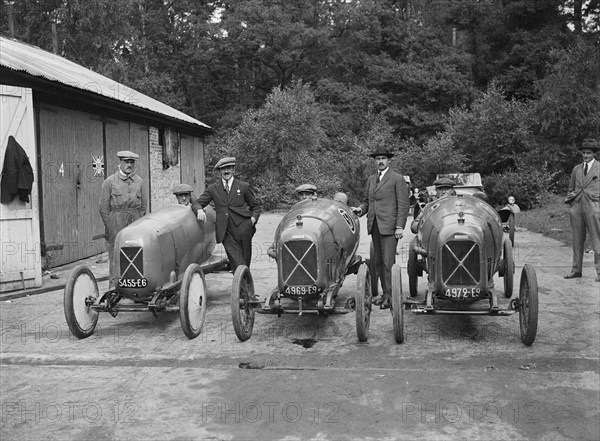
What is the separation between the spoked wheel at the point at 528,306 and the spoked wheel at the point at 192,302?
3.31 m

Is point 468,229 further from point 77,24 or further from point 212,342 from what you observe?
point 77,24

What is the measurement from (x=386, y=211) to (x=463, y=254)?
1.56 metres

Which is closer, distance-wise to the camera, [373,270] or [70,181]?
[373,270]

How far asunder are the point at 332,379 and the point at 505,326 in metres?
2.59

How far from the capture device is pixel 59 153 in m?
11.6

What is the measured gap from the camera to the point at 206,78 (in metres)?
44.2

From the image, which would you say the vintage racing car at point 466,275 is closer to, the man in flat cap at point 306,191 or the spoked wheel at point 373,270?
the spoked wheel at point 373,270

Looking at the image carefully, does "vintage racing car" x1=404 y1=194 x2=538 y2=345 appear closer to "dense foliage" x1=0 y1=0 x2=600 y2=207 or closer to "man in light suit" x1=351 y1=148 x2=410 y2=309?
"man in light suit" x1=351 y1=148 x2=410 y2=309

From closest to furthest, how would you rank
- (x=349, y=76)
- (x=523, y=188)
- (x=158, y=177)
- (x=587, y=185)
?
(x=587, y=185), (x=158, y=177), (x=523, y=188), (x=349, y=76)

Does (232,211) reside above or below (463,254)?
above

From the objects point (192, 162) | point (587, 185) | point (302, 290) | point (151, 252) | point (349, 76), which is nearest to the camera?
point (302, 290)

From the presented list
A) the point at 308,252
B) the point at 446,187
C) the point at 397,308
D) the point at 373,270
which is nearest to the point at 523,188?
the point at 446,187

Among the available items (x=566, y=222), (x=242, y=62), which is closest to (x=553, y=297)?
(x=566, y=222)

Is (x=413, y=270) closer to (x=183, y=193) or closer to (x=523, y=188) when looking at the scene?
(x=183, y=193)
